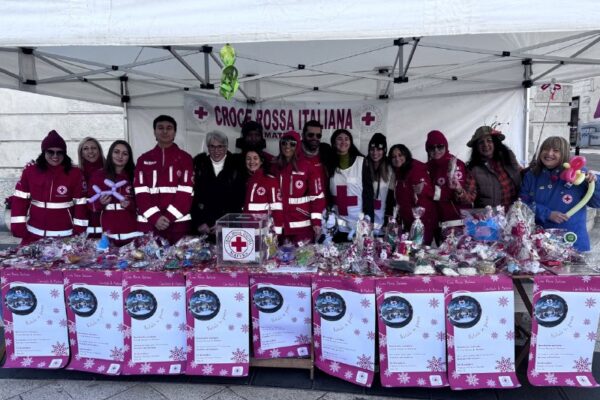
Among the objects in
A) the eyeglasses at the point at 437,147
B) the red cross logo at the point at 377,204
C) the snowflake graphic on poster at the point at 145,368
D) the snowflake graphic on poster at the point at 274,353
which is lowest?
the snowflake graphic on poster at the point at 145,368

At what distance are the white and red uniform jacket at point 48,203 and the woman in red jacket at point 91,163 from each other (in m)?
0.11

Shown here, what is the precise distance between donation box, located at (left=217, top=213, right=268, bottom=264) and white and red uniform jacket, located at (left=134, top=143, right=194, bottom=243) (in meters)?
0.87

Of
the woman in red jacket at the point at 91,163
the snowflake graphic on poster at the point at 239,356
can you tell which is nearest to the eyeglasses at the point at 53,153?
the woman in red jacket at the point at 91,163

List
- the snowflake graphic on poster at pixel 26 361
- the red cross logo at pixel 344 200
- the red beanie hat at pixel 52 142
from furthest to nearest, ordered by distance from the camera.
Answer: the red cross logo at pixel 344 200
the red beanie hat at pixel 52 142
the snowflake graphic on poster at pixel 26 361

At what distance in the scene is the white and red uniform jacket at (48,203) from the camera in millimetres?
3100

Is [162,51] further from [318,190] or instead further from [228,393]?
[228,393]

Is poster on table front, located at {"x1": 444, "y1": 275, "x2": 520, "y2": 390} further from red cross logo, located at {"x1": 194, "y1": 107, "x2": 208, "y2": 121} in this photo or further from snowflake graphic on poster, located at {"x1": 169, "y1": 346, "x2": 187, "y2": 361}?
red cross logo, located at {"x1": 194, "y1": 107, "x2": 208, "y2": 121}

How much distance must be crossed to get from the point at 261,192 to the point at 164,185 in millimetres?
759

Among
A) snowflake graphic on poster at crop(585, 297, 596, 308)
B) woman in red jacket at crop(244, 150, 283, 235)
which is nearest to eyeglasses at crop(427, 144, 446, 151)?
woman in red jacket at crop(244, 150, 283, 235)

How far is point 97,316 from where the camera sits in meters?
2.41

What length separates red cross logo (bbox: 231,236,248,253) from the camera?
2.39 metres

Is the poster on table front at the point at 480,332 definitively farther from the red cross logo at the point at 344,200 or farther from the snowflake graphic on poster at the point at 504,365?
the red cross logo at the point at 344,200

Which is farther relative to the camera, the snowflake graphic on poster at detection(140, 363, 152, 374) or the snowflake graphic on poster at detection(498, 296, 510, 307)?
the snowflake graphic on poster at detection(140, 363, 152, 374)

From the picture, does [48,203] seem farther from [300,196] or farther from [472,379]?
[472,379]
